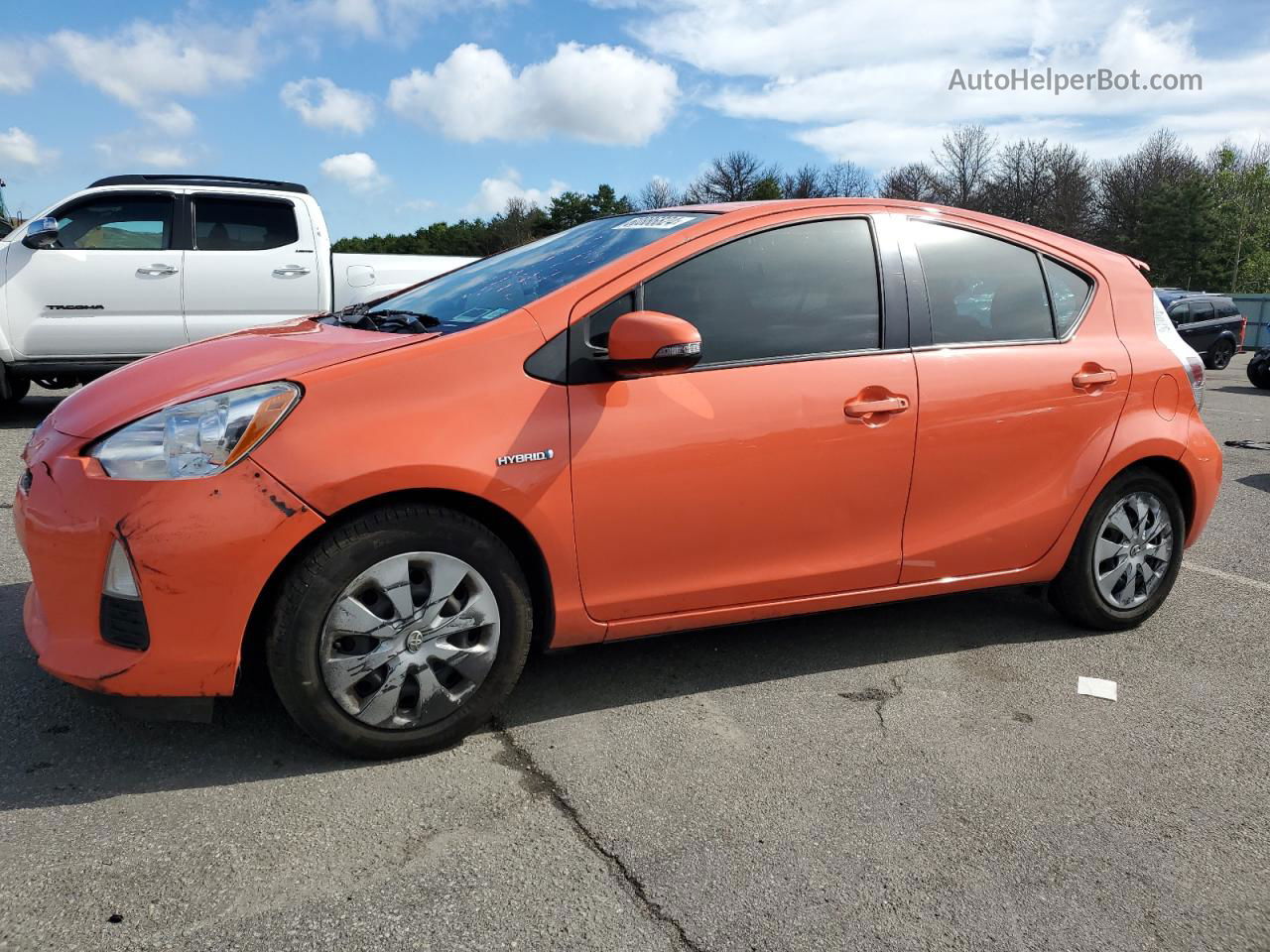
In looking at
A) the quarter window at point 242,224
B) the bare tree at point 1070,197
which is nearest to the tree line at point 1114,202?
the bare tree at point 1070,197

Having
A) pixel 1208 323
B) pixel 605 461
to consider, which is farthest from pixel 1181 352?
pixel 1208 323

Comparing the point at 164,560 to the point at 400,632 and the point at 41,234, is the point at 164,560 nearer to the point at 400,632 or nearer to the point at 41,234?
the point at 400,632

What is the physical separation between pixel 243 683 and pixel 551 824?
1.31 metres

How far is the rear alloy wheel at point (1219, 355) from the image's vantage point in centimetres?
2388

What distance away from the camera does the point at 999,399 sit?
3523mm

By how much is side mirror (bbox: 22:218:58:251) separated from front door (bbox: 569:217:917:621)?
7261 millimetres

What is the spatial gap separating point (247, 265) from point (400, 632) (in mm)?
7154

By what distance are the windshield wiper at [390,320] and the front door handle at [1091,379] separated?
7.66 ft

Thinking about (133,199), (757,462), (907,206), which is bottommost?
(757,462)

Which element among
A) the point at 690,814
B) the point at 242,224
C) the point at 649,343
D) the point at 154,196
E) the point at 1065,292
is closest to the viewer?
the point at 690,814

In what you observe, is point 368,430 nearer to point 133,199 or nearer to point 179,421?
point 179,421

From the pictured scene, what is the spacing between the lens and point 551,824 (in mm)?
2521

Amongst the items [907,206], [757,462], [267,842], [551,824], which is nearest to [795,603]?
[757,462]

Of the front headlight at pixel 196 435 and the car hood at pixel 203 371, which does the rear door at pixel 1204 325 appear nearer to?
the car hood at pixel 203 371
